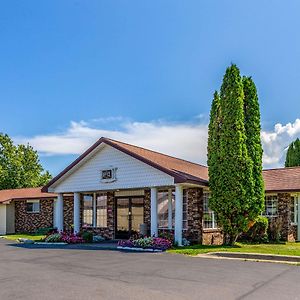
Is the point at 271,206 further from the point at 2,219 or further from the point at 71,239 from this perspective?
the point at 2,219

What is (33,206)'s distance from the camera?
29016 mm

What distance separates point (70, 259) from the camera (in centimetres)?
1281

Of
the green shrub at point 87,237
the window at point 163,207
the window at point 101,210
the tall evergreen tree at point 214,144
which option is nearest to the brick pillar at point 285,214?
the tall evergreen tree at point 214,144

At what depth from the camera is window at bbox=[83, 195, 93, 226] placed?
2185cm

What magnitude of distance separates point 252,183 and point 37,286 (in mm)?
10543

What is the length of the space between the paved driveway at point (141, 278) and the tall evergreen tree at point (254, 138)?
5.17m

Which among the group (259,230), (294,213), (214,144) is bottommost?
(259,230)

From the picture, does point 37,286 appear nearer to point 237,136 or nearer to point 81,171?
point 237,136

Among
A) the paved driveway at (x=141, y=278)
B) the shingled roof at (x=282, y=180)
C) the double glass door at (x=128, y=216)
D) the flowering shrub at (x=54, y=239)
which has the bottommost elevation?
the flowering shrub at (x=54, y=239)

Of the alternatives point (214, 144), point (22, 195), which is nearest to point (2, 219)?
point (22, 195)

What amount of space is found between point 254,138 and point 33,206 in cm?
1814

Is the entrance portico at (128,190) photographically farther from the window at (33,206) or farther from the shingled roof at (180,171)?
the window at (33,206)

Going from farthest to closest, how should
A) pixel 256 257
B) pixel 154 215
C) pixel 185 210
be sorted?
1. pixel 185 210
2. pixel 154 215
3. pixel 256 257

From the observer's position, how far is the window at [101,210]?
69.7ft
